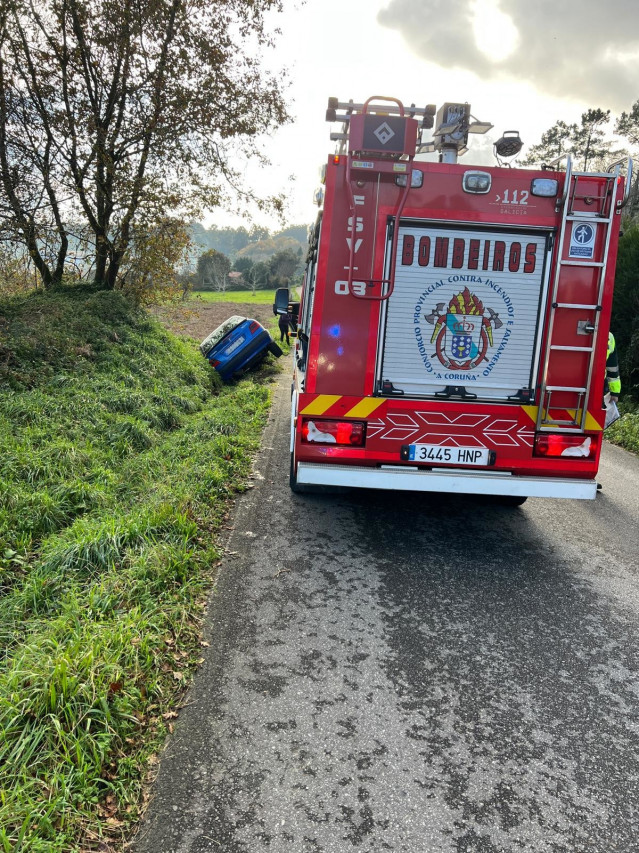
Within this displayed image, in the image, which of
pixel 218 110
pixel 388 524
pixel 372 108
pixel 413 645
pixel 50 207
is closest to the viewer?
pixel 413 645

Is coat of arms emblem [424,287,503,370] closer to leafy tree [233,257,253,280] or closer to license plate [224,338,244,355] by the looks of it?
license plate [224,338,244,355]

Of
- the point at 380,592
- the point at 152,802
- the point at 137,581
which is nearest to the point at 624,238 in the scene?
the point at 380,592

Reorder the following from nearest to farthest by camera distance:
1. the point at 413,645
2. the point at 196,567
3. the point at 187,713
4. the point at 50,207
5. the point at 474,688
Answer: the point at 187,713 < the point at 474,688 < the point at 413,645 < the point at 196,567 < the point at 50,207

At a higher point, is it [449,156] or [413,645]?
[449,156]

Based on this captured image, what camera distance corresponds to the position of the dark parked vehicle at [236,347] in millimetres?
13750

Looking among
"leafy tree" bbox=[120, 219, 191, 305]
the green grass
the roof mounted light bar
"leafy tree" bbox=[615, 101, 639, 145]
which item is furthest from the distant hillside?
the roof mounted light bar

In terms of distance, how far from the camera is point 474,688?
3.13m

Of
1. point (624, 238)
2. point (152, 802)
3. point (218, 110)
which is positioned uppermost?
point (218, 110)

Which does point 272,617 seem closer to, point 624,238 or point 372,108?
point 372,108

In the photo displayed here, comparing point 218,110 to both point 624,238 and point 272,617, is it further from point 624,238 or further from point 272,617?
point 272,617

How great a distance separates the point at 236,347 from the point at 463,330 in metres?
9.91

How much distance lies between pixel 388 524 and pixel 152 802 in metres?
3.45

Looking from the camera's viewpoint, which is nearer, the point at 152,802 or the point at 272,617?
the point at 152,802

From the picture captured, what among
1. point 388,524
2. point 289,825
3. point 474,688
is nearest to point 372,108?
point 388,524
